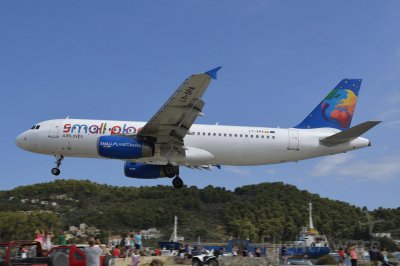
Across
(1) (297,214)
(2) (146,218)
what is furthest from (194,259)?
(1) (297,214)

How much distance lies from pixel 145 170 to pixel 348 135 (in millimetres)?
14289

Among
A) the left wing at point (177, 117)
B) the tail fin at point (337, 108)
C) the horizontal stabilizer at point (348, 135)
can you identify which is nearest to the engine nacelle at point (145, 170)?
the left wing at point (177, 117)

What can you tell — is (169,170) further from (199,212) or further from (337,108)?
(199,212)

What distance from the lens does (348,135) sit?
33.1 m

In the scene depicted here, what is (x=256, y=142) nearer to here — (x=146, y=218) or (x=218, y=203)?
(x=146, y=218)

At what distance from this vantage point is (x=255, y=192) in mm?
174125

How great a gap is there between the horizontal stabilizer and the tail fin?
248 cm

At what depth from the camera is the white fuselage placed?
1329 inches

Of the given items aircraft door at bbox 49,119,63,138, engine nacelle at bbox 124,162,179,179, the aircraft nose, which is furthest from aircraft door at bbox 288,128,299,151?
the aircraft nose

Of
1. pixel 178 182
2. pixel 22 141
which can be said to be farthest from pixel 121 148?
pixel 22 141

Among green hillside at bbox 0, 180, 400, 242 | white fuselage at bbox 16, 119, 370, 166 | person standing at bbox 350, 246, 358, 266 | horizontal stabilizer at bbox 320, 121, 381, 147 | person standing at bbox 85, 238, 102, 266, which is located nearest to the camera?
person standing at bbox 85, 238, 102, 266

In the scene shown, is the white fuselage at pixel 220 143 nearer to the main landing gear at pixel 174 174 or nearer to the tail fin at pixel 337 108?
the main landing gear at pixel 174 174

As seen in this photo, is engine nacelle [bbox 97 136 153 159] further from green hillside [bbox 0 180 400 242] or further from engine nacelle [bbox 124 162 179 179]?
green hillside [bbox 0 180 400 242]

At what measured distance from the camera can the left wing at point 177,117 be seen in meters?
28.9
